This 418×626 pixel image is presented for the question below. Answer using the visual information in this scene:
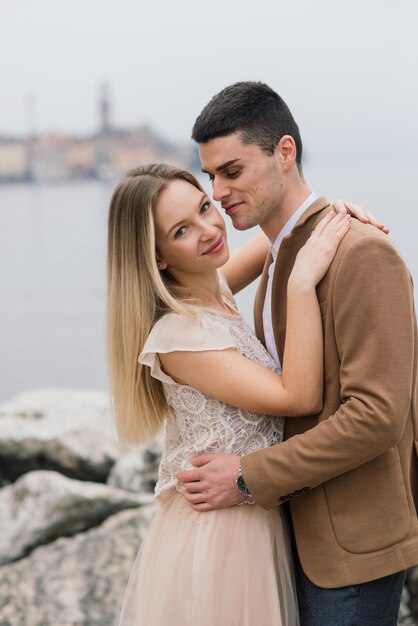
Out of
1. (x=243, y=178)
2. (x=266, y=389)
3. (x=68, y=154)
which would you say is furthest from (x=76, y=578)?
(x=68, y=154)

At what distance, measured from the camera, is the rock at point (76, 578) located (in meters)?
3.33

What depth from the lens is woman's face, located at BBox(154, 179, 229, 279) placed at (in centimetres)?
224

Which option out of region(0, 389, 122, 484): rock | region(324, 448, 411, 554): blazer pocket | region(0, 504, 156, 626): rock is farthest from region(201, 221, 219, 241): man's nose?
region(0, 389, 122, 484): rock

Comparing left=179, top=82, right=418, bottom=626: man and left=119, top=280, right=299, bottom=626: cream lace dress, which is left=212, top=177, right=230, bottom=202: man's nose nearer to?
left=179, top=82, right=418, bottom=626: man

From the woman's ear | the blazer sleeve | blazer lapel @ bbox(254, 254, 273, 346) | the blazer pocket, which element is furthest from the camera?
blazer lapel @ bbox(254, 254, 273, 346)

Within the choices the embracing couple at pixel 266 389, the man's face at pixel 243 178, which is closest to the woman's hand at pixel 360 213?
the embracing couple at pixel 266 389

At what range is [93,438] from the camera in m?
4.86

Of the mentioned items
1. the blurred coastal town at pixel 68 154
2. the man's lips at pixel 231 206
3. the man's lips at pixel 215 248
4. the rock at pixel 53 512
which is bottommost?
the blurred coastal town at pixel 68 154

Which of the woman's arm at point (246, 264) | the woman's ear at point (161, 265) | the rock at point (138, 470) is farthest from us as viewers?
the rock at point (138, 470)

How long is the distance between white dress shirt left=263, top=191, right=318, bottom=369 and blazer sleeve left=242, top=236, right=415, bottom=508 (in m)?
0.30

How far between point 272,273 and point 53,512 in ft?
6.86

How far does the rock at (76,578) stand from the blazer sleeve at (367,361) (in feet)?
5.33

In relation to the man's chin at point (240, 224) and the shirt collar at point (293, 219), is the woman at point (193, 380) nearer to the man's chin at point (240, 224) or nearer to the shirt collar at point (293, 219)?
the man's chin at point (240, 224)

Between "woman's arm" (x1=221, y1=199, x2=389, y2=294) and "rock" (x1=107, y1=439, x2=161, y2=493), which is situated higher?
"woman's arm" (x1=221, y1=199, x2=389, y2=294)
